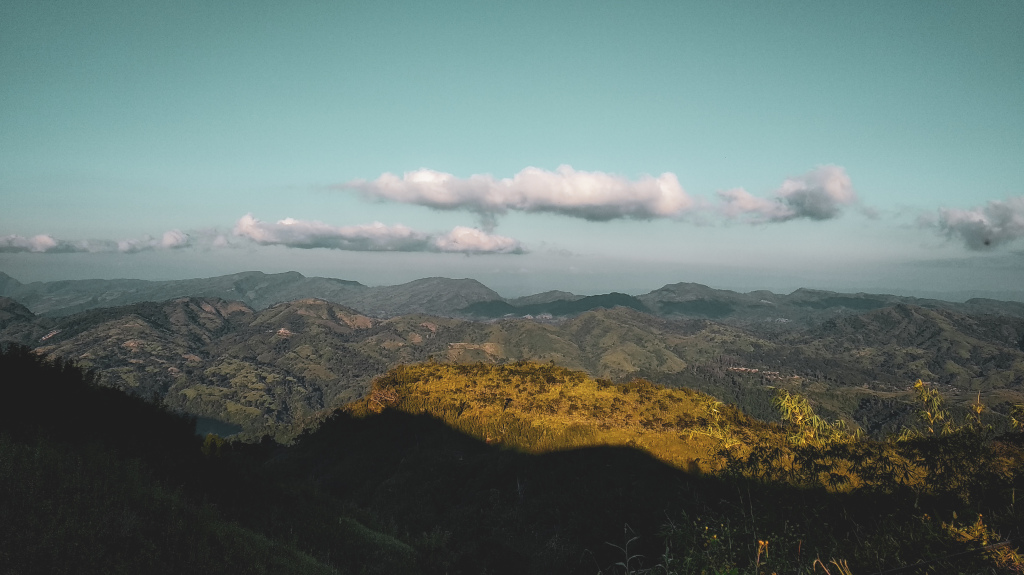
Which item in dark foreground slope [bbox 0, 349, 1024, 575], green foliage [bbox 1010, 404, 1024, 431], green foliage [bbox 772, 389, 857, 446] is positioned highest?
green foliage [bbox 1010, 404, 1024, 431]

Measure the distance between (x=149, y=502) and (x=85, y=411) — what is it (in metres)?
6.74

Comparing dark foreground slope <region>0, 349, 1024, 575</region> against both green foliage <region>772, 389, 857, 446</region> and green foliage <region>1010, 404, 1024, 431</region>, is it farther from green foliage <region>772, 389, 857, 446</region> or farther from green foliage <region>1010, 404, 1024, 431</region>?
green foliage <region>772, 389, 857, 446</region>

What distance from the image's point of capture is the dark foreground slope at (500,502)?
6.06 metres

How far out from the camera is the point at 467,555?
18.0 m

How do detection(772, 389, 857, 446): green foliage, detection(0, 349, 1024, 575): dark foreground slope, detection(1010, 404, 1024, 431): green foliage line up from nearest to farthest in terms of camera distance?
detection(0, 349, 1024, 575): dark foreground slope
detection(1010, 404, 1024, 431): green foliage
detection(772, 389, 857, 446): green foliage

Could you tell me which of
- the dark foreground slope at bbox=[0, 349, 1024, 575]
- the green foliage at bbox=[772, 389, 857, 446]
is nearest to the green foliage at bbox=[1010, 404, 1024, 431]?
the dark foreground slope at bbox=[0, 349, 1024, 575]

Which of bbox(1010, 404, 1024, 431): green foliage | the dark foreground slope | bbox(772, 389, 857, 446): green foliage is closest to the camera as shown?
the dark foreground slope

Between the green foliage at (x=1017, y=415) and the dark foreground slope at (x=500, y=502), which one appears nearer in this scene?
the dark foreground slope at (x=500, y=502)

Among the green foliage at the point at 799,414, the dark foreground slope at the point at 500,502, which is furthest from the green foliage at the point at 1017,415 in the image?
the green foliage at the point at 799,414

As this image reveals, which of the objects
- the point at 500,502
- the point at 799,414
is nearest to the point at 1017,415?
the point at 799,414

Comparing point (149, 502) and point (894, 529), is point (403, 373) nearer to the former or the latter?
point (149, 502)

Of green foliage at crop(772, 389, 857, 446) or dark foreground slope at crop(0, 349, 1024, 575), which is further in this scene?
green foliage at crop(772, 389, 857, 446)

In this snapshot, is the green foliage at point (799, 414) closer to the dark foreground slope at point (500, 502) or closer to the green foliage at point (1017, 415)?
the dark foreground slope at point (500, 502)

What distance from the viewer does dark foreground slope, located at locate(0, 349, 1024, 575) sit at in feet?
19.9
